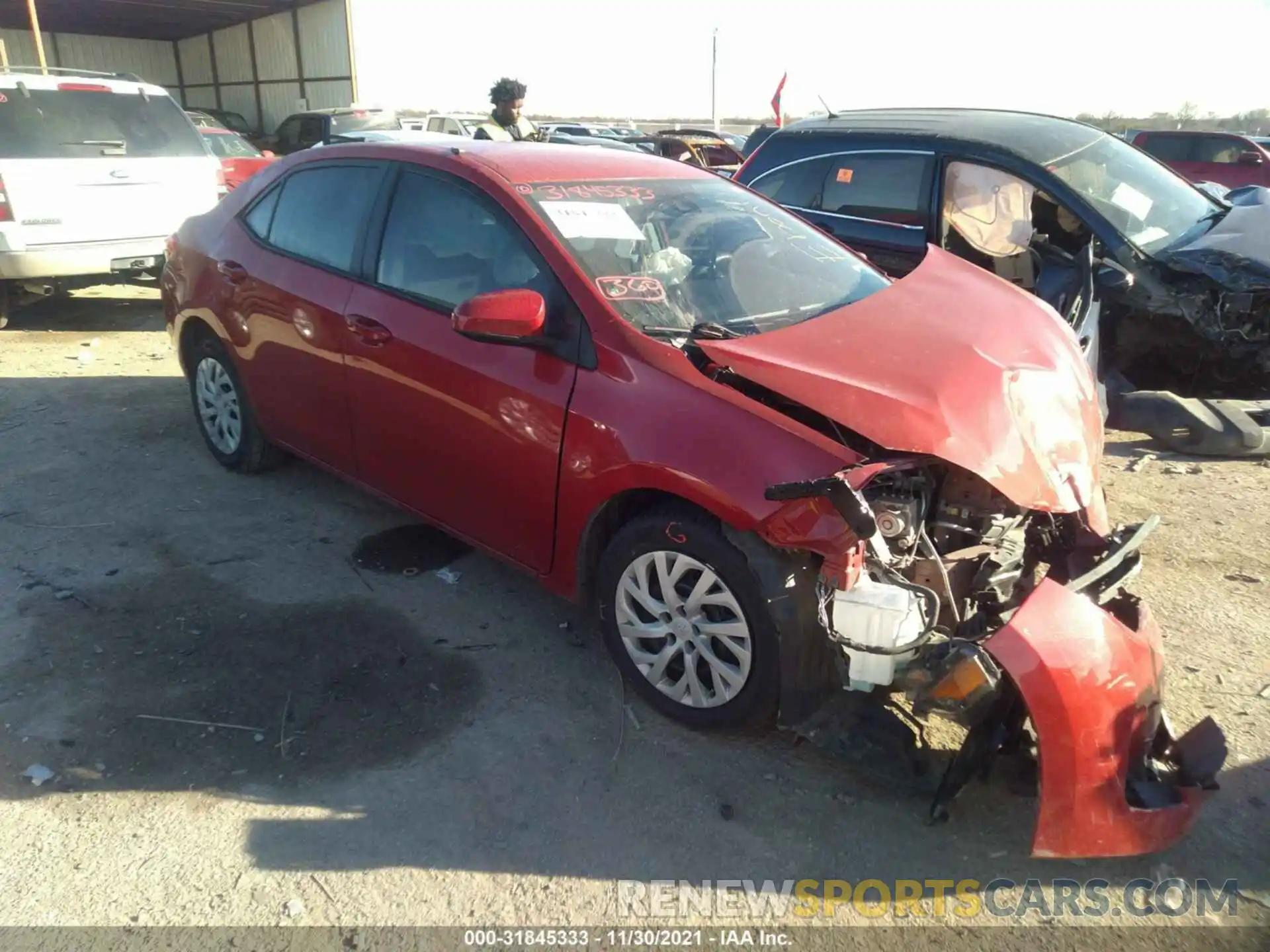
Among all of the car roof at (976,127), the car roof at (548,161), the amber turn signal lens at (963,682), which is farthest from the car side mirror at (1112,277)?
the amber turn signal lens at (963,682)

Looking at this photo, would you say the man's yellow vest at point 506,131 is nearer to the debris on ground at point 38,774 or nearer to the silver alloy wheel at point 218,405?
the silver alloy wheel at point 218,405

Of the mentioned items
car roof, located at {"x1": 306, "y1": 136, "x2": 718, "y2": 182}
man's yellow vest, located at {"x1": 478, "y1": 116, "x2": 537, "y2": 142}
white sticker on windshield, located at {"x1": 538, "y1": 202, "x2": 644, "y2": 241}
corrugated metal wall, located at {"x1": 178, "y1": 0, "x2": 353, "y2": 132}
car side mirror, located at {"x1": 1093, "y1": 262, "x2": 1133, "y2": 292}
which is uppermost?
corrugated metal wall, located at {"x1": 178, "y1": 0, "x2": 353, "y2": 132}

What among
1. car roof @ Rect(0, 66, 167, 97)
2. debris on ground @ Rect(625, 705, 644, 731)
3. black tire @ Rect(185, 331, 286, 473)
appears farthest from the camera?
car roof @ Rect(0, 66, 167, 97)

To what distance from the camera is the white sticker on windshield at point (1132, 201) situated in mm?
5625

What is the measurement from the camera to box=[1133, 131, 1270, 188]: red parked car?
14.6 meters

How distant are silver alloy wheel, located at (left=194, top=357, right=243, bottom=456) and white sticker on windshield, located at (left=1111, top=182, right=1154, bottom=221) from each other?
512cm

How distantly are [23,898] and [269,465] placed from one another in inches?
112

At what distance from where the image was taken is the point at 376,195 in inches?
155

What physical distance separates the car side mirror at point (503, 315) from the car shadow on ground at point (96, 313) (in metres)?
6.42

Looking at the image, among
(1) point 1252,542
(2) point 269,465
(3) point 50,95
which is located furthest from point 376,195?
(3) point 50,95

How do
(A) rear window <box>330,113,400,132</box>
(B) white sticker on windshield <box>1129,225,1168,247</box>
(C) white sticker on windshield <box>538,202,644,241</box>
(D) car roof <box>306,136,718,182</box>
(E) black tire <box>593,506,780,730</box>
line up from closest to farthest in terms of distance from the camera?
(E) black tire <box>593,506,780,730</box> < (C) white sticker on windshield <box>538,202,644,241</box> < (D) car roof <box>306,136,718,182</box> < (B) white sticker on windshield <box>1129,225,1168,247</box> < (A) rear window <box>330,113,400,132</box>

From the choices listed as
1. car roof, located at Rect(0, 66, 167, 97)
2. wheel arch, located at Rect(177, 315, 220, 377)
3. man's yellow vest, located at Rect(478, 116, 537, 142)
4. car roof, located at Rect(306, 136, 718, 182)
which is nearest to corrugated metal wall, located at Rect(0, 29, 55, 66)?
car roof, located at Rect(0, 66, 167, 97)

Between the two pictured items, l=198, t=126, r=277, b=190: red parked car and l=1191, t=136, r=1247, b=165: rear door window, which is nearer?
l=198, t=126, r=277, b=190: red parked car

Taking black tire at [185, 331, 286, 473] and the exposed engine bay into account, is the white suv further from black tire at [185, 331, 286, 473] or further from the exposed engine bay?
the exposed engine bay
